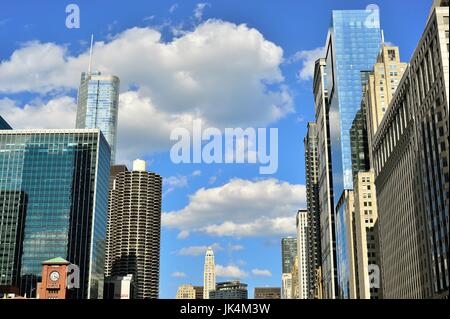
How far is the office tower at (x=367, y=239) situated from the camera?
17688 centimetres

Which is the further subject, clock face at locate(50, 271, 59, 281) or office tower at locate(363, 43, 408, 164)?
office tower at locate(363, 43, 408, 164)

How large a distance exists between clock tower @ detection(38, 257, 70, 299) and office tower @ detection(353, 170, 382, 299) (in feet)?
299

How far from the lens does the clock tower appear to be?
16650 cm

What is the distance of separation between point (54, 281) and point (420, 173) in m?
112

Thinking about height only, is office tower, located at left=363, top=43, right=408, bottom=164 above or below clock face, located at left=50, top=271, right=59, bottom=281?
above

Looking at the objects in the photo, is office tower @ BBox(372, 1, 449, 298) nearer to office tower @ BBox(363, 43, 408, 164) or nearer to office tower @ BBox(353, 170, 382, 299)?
office tower @ BBox(353, 170, 382, 299)

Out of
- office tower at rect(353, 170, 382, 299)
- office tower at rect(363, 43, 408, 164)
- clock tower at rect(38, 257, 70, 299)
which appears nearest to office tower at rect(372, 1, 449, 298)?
office tower at rect(353, 170, 382, 299)

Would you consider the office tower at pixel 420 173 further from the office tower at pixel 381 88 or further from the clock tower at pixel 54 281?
the clock tower at pixel 54 281

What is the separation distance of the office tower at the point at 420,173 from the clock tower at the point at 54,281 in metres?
93.4

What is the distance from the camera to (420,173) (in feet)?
358

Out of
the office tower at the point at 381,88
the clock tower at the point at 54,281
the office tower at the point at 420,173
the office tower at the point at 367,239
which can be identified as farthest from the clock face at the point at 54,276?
the office tower at the point at 381,88

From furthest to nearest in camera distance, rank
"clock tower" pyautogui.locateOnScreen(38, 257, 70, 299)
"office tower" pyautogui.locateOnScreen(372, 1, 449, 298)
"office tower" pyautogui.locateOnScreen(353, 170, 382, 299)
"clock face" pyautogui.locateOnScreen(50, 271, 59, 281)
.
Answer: "office tower" pyautogui.locateOnScreen(353, 170, 382, 299)
"clock face" pyautogui.locateOnScreen(50, 271, 59, 281)
"clock tower" pyautogui.locateOnScreen(38, 257, 70, 299)
"office tower" pyautogui.locateOnScreen(372, 1, 449, 298)
